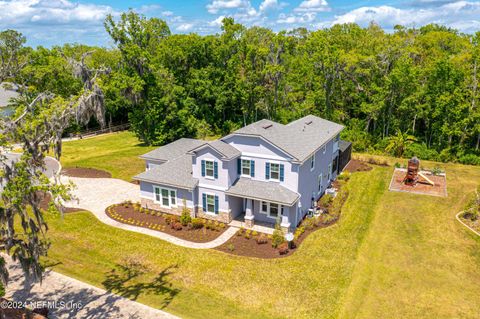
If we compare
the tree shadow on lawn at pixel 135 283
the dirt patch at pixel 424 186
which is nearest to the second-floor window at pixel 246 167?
the tree shadow on lawn at pixel 135 283

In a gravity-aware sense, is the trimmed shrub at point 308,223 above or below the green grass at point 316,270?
above

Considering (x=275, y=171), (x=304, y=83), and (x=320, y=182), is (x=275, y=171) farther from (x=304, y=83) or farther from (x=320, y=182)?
(x=304, y=83)

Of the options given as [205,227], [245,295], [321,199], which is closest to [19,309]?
[245,295]

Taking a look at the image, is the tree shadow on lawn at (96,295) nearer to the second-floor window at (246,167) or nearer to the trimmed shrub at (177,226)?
the trimmed shrub at (177,226)

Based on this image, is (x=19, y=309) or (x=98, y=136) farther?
(x=98, y=136)

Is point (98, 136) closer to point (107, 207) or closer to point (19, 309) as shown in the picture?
point (107, 207)

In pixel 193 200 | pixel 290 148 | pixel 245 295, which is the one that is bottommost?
pixel 245 295

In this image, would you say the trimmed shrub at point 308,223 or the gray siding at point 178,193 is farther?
the gray siding at point 178,193
